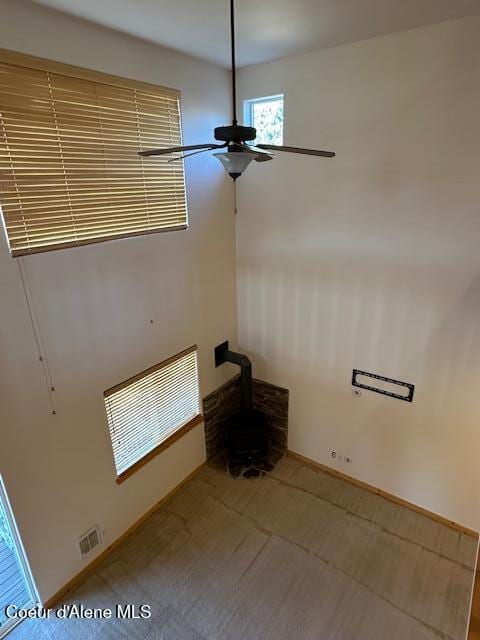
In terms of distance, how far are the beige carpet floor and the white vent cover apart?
217 millimetres

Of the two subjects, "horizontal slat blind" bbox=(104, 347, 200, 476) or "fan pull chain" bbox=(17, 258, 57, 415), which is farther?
"horizontal slat blind" bbox=(104, 347, 200, 476)

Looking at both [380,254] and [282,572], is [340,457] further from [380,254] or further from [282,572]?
[380,254]

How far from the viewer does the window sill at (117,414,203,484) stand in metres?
3.35

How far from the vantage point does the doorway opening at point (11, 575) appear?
8.52ft

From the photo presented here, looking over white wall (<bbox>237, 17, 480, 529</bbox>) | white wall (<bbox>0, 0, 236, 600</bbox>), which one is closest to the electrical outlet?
white wall (<bbox>237, 17, 480, 529</bbox>)

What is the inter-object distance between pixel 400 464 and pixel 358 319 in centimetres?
151

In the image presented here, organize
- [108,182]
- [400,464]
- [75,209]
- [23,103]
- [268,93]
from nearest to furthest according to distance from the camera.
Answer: [23,103] < [75,209] < [108,182] < [268,93] < [400,464]

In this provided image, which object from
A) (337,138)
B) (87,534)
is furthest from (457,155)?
(87,534)

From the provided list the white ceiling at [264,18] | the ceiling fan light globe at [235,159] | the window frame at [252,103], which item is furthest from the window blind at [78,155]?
the ceiling fan light globe at [235,159]

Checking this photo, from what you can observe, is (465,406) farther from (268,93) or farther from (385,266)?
(268,93)

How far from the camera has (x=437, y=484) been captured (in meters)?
3.50

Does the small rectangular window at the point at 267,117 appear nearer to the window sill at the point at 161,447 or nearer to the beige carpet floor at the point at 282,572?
the window sill at the point at 161,447

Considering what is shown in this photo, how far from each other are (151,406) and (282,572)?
1807 millimetres

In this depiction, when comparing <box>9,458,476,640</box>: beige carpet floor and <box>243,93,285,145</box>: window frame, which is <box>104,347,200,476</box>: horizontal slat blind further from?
<box>243,93,285,145</box>: window frame
